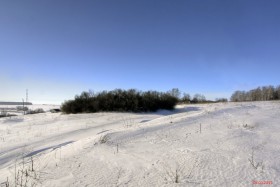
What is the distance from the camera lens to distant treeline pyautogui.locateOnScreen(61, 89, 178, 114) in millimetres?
16969

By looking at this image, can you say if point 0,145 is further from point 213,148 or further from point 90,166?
point 213,148

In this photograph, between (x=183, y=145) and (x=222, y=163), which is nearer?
(x=222, y=163)

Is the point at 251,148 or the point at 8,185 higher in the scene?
the point at 251,148

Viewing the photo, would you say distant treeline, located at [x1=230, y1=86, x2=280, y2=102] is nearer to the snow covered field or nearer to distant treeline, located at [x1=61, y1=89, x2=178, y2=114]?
distant treeline, located at [x1=61, y1=89, x2=178, y2=114]

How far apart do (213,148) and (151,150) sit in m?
1.27

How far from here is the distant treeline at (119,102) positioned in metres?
17.0

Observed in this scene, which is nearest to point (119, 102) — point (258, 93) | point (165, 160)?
point (165, 160)

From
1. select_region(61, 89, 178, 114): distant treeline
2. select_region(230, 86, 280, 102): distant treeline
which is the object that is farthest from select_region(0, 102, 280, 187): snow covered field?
select_region(230, 86, 280, 102): distant treeline

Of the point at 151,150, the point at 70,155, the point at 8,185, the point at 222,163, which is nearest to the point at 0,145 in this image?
the point at 70,155

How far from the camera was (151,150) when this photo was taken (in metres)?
5.41

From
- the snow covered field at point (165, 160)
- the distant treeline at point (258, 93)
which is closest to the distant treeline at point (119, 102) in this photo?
the snow covered field at point (165, 160)

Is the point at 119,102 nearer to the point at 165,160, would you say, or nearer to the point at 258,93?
the point at 165,160

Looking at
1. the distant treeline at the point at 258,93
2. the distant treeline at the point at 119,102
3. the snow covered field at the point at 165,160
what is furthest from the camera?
the distant treeline at the point at 258,93

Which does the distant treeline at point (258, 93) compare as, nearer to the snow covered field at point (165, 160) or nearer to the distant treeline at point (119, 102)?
the distant treeline at point (119, 102)
